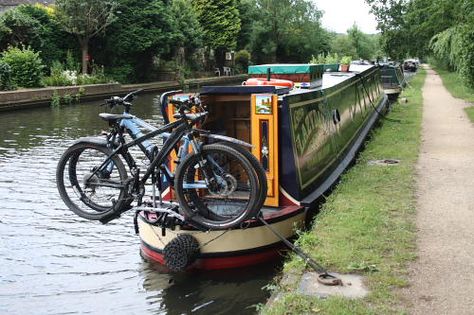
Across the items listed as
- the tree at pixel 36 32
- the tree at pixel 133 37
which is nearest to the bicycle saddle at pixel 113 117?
the tree at pixel 36 32

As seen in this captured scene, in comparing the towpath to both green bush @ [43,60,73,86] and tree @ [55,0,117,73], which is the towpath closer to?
green bush @ [43,60,73,86]

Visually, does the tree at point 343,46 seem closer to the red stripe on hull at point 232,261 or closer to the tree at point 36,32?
the tree at point 36,32

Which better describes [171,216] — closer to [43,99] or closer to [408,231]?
[408,231]

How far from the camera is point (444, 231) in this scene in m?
5.51

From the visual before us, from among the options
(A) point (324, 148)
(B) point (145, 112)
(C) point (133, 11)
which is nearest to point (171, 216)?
(A) point (324, 148)

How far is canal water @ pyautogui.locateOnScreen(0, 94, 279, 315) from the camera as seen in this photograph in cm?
530

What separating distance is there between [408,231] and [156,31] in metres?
27.4

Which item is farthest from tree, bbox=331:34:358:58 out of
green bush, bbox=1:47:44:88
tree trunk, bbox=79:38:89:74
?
green bush, bbox=1:47:44:88

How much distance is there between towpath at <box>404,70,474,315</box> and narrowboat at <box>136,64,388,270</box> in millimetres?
1277

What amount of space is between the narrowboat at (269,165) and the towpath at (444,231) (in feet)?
4.19

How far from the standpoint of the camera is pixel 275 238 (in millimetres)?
5910

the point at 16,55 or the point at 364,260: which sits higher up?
the point at 16,55

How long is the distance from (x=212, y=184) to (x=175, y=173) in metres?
0.35

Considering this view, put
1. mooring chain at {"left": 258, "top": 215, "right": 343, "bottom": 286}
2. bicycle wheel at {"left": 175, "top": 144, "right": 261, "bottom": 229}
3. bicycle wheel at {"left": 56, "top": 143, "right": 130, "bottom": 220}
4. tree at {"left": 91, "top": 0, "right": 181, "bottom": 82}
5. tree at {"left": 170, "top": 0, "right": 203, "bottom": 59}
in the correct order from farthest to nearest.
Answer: tree at {"left": 170, "top": 0, "right": 203, "bottom": 59} → tree at {"left": 91, "top": 0, "right": 181, "bottom": 82} → bicycle wheel at {"left": 56, "top": 143, "right": 130, "bottom": 220} → bicycle wheel at {"left": 175, "top": 144, "right": 261, "bottom": 229} → mooring chain at {"left": 258, "top": 215, "right": 343, "bottom": 286}
